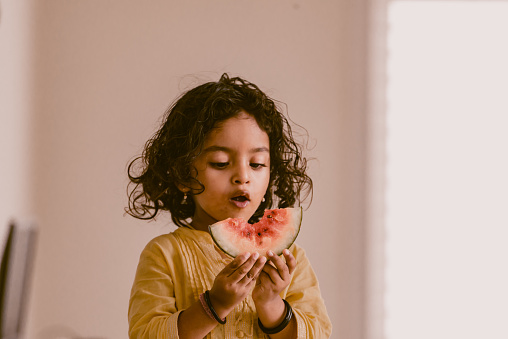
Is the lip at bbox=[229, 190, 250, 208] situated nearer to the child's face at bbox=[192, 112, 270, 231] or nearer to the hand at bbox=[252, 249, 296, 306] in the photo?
the child's face at bbox=[192, 112, 270, 231]

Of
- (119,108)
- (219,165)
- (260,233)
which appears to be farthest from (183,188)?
(119,108)

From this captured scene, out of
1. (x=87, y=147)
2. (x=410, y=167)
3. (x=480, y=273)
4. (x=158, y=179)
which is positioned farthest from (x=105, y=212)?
(x=480, y=273)

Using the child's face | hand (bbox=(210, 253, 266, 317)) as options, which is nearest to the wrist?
hand (bbox=(210, 253, 266, 317))

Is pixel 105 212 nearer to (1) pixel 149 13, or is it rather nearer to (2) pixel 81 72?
(2) pixel 81 72

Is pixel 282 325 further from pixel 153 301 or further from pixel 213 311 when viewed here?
pixel 153 301

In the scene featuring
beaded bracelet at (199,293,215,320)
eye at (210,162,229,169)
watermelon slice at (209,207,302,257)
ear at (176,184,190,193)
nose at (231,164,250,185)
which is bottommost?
beaded bracelet at (199,293,215,320)

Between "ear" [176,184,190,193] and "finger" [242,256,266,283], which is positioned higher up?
"ear" [176,184,190,193]

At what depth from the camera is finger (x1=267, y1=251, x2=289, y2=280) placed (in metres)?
1.28

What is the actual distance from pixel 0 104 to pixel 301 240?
1144 millimetres

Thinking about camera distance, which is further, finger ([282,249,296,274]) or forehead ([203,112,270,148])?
forehead ([203,112,270,148])

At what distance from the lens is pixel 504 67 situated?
2303 millimetres

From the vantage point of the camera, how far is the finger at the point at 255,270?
1257 mm

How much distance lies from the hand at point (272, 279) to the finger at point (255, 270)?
3cm

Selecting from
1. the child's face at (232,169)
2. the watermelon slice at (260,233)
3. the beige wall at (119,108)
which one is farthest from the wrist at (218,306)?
the beige wall at (119,108)
